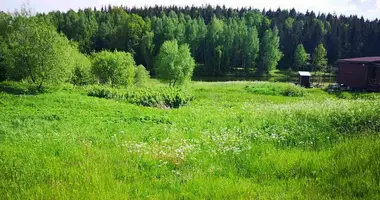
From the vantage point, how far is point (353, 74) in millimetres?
49875

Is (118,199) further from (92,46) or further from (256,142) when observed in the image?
(92,46)

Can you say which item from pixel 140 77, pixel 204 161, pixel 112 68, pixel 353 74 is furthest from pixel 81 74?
pixel 353 74

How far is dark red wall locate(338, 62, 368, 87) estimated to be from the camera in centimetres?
4880

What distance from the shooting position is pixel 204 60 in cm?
9750

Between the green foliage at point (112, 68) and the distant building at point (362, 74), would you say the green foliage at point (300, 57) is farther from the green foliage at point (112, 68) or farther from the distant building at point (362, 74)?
the green foliage at point (112, 68)

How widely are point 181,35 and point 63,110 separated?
257ft

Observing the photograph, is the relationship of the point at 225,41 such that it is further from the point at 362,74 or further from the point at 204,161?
the point at 204,161

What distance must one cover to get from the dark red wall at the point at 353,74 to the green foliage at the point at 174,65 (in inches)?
1003

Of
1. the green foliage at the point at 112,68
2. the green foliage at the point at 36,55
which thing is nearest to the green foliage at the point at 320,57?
the green foliage at the point at 112,68

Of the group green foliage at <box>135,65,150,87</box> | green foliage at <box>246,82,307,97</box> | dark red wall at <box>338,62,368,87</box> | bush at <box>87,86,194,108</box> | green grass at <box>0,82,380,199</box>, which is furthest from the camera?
dark red wall at <box>338,62,368,87</box>

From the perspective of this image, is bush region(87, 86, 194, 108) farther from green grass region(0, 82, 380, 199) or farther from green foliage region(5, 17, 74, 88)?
green grass region(0, 82, 380, 199)

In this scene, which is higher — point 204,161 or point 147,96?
point 204,161

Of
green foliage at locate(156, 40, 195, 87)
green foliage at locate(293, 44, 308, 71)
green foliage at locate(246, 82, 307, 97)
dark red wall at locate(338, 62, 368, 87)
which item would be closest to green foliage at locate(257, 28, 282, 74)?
green foliage at locate(293, 44, 308, 71)

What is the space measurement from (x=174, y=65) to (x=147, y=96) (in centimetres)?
1969
